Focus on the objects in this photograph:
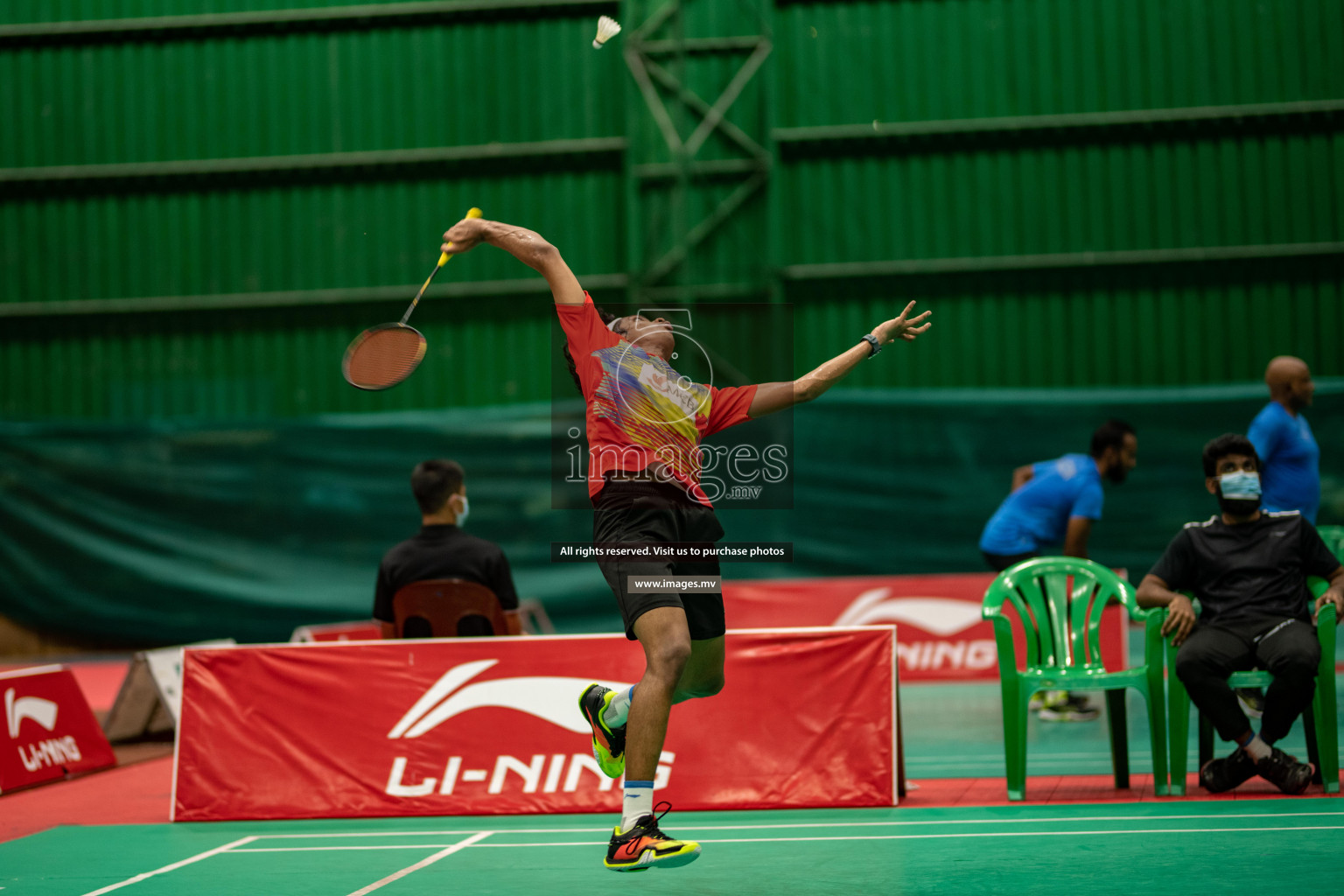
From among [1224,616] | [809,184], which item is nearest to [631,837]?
[1224,616]

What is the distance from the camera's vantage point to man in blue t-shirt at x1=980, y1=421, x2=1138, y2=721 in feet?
26.6

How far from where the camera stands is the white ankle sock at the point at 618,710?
4715mm

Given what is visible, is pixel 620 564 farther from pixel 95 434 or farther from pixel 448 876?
pixel 95 434

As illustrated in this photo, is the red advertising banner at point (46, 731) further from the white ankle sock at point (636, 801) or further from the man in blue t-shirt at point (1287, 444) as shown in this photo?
the man in blue t-shirt at point (1287, 444)

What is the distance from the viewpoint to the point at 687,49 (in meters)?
16.1

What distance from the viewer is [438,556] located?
6562 millimetres

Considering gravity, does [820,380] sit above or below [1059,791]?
above

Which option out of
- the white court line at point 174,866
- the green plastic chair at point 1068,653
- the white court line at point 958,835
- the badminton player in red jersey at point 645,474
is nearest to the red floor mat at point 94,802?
the white court line at point 174,866

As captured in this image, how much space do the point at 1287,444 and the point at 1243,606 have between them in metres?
2.04

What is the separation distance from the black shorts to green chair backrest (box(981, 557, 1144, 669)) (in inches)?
81.2

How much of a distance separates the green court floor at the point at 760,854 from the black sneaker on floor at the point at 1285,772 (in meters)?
0.08

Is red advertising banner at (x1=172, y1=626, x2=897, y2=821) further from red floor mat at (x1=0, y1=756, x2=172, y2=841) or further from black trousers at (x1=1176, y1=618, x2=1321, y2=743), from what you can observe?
black trousers at (x1=1176, y1=618, x2=1321, y2=743)

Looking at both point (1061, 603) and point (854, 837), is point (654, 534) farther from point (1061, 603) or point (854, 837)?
point (1061, 603)

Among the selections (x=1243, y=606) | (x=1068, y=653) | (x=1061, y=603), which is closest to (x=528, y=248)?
(x=1061, y=603)
